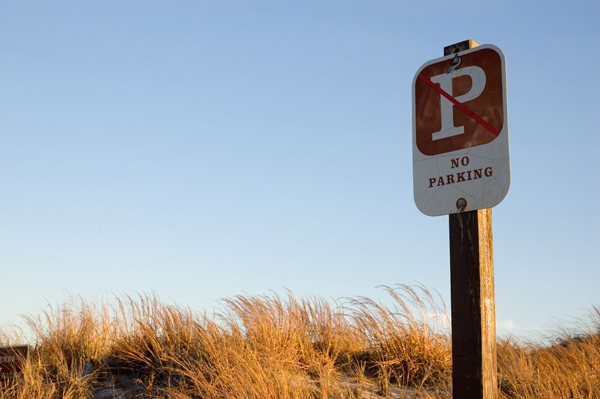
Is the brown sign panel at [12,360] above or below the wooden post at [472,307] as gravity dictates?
below

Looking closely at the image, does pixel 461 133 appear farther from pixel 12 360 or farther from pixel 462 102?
pixel 12 360

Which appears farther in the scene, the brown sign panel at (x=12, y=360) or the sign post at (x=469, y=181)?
the brown sign panel at (x=12, y=360)

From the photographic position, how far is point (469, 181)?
4.05m

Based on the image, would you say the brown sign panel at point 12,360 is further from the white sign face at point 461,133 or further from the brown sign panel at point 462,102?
the brown sign panel at point 462,102

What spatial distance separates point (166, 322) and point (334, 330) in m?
1.99

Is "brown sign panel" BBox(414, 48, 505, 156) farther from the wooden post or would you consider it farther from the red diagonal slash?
the wooden post

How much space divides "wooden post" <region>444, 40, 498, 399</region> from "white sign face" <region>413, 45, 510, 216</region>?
0.18 metres


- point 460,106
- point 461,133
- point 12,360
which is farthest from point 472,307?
point 12,360

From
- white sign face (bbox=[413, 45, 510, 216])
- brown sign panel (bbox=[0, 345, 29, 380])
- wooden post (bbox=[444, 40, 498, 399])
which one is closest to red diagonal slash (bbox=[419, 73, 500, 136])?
white sign face (bbox=[413, 45, 510, 216])

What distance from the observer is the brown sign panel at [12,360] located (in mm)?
6328

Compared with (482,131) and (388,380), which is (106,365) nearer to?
(388,380)

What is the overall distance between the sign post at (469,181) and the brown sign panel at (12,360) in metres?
4.55

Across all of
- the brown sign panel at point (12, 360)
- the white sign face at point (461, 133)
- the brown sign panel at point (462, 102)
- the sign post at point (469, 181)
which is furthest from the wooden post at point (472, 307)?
the brown sign panel at point (12, 360)

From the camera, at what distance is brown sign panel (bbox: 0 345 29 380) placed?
6.33 meters
